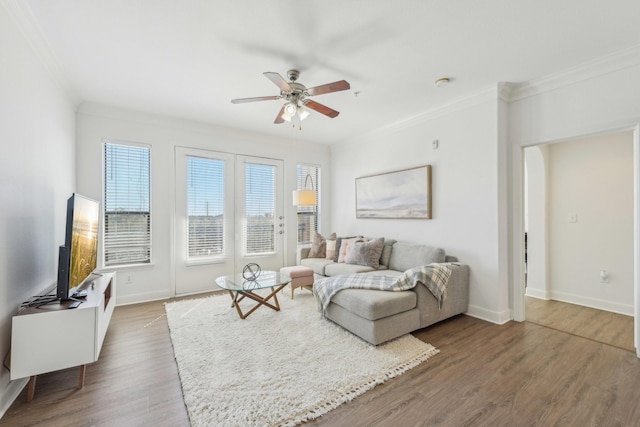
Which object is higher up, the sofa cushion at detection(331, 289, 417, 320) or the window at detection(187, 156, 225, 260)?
the window at detection(187, 156, 225, 260)

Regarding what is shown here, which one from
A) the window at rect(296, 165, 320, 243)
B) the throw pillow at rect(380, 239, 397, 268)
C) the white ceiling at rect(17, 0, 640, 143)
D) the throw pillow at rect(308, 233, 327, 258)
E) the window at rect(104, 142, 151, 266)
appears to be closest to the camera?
the white ceiling at rect(17, 0, 640, 143)

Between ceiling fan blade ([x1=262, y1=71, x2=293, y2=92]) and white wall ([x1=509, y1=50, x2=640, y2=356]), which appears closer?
ceiling fan blade ([x1=262, y1=71, x2=293, y2=92])

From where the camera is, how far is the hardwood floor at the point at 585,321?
108 inches

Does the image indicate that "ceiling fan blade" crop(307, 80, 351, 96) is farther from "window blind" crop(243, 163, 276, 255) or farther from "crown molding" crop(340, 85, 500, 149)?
"window blind" crop(243, 163, 276, 255)

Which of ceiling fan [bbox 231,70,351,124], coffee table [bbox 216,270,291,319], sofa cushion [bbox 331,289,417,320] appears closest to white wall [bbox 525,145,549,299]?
sofa cushion [bbox 331,289,417,320]

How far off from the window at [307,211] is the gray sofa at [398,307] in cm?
217

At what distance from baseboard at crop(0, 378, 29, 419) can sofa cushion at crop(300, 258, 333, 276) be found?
322cm

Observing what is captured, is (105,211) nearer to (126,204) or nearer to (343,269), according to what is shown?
(126,204)

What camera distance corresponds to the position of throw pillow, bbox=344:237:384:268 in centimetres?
412

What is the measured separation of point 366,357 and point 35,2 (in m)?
3.64

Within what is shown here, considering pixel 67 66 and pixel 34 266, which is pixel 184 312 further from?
pixel 67 66

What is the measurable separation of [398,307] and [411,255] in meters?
1.36

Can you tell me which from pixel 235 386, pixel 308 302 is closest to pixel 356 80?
pixel 308 302

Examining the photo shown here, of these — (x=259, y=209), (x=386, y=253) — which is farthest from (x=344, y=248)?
(x=259, y=209)
